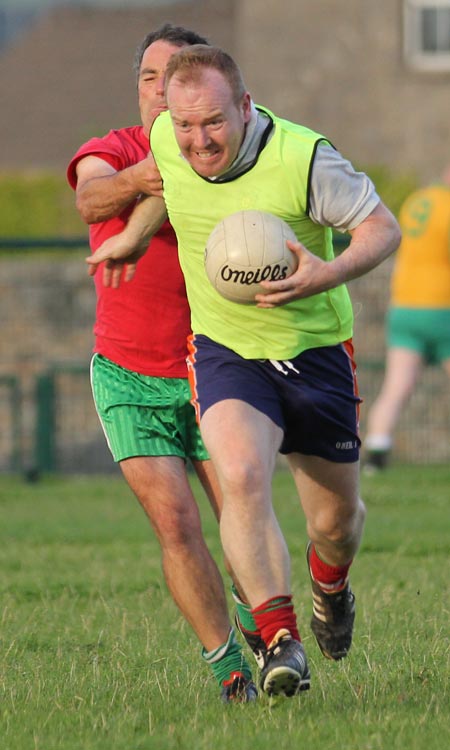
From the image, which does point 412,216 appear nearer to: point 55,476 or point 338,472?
point 55,476

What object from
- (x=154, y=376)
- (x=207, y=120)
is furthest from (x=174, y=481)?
(x=207, y=120)

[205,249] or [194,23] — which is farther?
[194,23]

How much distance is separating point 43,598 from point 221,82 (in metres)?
3.87

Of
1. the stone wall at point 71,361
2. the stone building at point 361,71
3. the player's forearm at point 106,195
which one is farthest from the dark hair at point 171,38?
the stone building at point 361,71

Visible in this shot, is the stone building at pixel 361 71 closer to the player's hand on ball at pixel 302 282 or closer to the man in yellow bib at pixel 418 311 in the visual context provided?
the man in yellow bib at pixel 418 311

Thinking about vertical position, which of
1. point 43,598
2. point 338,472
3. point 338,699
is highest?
point 338,472

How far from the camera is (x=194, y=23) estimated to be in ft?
152

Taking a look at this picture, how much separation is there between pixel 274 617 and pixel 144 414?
4.38 ft

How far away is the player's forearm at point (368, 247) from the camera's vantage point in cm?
534

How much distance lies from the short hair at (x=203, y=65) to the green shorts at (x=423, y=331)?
30.3 ft

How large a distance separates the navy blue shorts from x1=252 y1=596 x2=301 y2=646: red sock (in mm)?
656

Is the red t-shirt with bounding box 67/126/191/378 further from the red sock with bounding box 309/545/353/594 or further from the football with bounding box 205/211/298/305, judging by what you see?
the football with bounding box 205/211/298/305

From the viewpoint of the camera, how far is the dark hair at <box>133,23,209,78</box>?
253 inches

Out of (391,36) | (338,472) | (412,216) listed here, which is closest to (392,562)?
(338,472)
